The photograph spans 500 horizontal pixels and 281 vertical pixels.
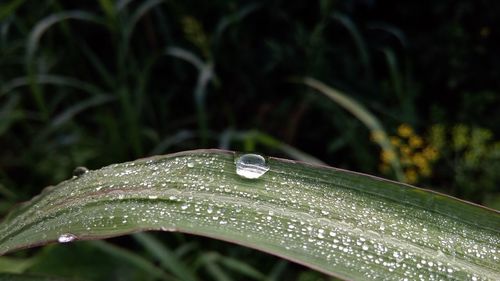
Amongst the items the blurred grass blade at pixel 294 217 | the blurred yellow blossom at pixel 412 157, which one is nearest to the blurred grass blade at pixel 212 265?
the blurred yellow blossom at pixel 412 157

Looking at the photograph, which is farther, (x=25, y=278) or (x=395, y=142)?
(x=395, y=142)

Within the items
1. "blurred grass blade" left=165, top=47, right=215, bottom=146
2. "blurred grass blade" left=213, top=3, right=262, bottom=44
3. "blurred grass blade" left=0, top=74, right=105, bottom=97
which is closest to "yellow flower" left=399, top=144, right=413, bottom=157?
"blurred grass blade" left=165, top=47, right=215, bottom=146

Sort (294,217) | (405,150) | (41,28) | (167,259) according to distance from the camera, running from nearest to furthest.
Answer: (294,217) < (167,259) < (405,150) < (41,28)

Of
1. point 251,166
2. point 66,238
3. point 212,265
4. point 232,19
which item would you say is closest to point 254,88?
point 232,19

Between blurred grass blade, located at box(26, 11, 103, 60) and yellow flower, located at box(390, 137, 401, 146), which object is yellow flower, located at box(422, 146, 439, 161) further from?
blurred grass blade, located at box(26, 11, 103, 60)

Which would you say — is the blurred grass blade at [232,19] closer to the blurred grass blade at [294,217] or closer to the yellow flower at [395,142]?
the yellow flower at [395,142]

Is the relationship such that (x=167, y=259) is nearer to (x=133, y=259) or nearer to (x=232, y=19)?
(x=133, y=259)
